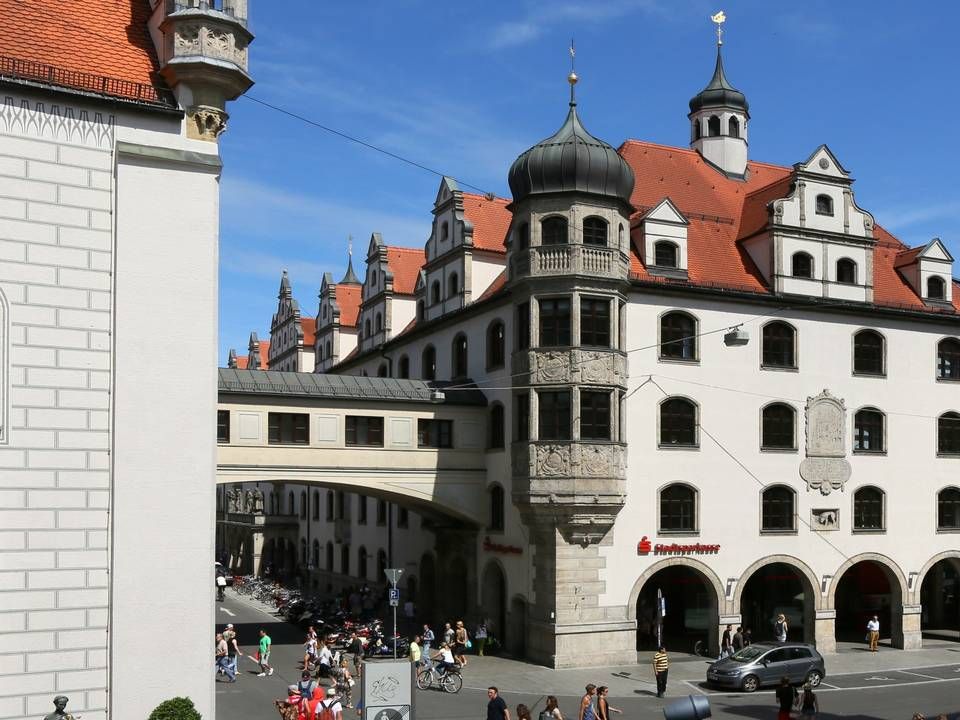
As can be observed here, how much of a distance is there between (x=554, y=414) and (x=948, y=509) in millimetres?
17084

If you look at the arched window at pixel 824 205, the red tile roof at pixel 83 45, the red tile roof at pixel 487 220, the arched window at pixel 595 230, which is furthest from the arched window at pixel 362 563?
the red tile roof at pixel 83 45

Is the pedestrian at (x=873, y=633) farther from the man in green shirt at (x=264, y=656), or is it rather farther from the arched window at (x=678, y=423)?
the man in green shirt at (x=264, y=656)

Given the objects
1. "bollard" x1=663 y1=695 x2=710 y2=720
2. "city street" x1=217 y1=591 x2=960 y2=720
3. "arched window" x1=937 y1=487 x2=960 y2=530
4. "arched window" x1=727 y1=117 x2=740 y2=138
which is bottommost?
"city street" x1=217 y1=591 x2=960 y2=720

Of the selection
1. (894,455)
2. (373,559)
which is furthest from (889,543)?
(373,559)

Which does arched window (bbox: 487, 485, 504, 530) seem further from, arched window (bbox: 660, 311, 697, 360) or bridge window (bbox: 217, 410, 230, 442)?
bridge window (bbox: 217, 410, 230, 442)

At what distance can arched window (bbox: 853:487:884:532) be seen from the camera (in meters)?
38.6

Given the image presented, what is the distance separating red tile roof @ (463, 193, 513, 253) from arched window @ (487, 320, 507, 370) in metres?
4.97

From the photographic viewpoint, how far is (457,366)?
4212cm

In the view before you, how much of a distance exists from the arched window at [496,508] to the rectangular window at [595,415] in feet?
16.1

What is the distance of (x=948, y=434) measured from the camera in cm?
4094

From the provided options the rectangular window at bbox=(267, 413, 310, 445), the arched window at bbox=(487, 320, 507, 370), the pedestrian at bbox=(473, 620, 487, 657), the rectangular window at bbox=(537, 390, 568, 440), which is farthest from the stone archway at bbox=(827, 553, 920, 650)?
the rectangular window at bbox=(267, 413, 310, 445)

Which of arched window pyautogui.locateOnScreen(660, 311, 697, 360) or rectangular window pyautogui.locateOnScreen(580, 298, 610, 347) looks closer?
rectangular window pyautogui.locateOnScreen(580, 298, 610, 347)

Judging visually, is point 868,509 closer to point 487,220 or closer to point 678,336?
point 678,336

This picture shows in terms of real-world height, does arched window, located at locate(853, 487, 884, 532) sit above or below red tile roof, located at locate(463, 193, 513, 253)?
below
